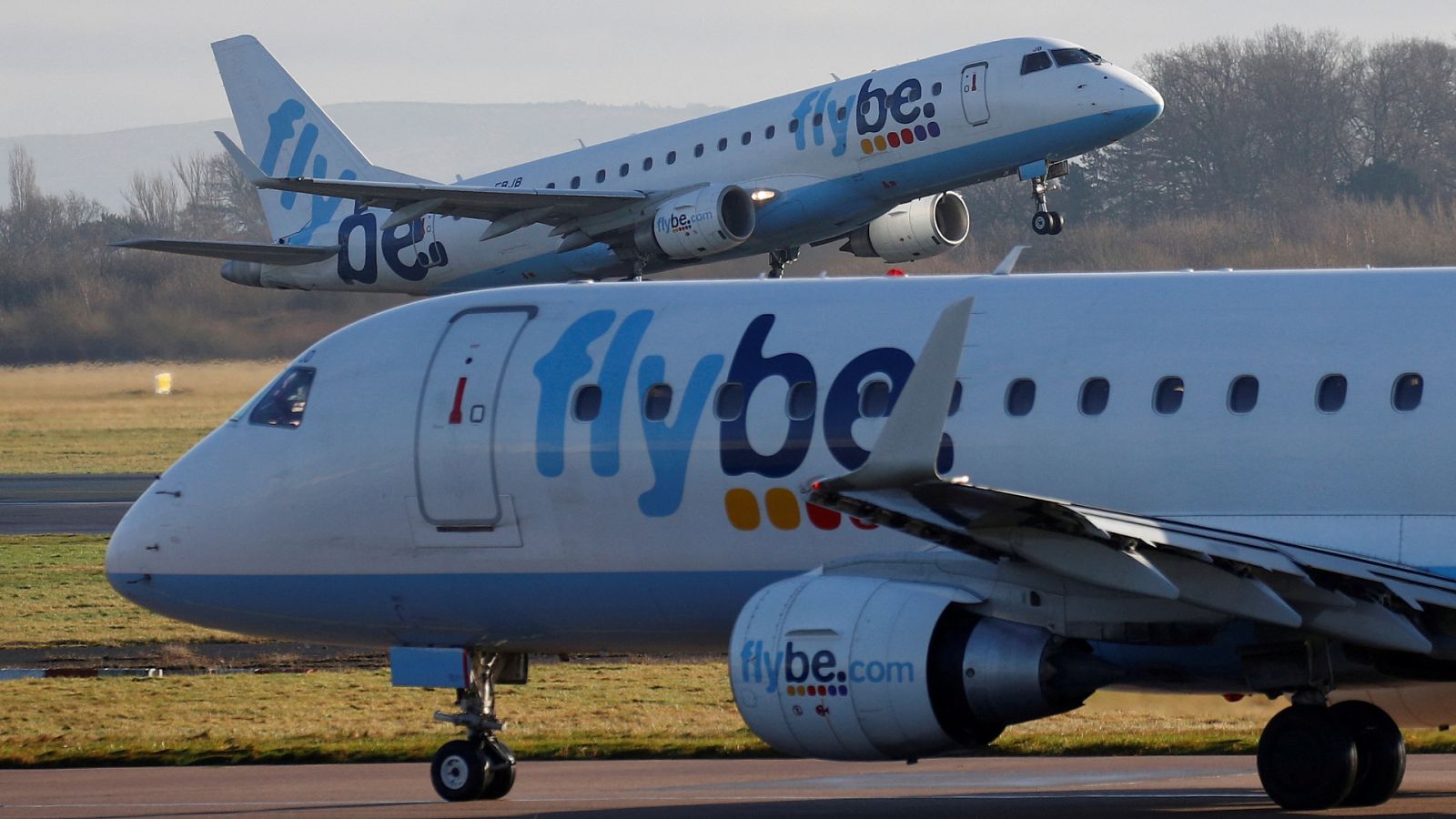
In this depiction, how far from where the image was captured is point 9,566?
98.4 feet

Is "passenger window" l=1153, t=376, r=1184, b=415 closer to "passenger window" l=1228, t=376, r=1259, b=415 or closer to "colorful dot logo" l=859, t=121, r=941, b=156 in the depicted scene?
"passenger window" l=1228, t=376, r=1259, b=415

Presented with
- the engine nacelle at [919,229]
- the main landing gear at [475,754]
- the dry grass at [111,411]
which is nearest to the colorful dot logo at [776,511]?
the main landing gear at [475,754]

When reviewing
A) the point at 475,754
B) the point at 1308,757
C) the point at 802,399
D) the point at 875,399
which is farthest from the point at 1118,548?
the point at 475,754

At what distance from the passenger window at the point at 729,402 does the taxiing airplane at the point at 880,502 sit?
0.02m

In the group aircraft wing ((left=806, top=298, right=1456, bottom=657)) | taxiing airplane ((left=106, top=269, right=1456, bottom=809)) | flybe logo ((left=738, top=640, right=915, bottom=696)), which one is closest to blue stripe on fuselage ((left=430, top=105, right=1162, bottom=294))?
taxiing airplane ((left=106, top=269, right=1456, bottom=809))

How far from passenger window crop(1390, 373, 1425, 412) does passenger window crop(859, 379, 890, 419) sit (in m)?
2.57

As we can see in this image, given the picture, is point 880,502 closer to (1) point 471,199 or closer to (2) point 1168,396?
(2) point 1168,396

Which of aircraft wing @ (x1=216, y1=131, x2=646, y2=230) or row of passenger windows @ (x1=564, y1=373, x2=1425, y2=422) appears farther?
aircraft wing @ (x1=216, y1=131, x2=646, y2=230)

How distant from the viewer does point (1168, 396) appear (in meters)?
11.3

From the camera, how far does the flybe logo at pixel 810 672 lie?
33.9ft

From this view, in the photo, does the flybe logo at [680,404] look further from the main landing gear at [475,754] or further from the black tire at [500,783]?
the black tire at [500,783]

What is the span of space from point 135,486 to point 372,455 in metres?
30.4

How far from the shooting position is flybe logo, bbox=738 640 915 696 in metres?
10.3

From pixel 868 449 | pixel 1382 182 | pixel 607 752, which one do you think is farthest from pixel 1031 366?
pixel 1382 182
